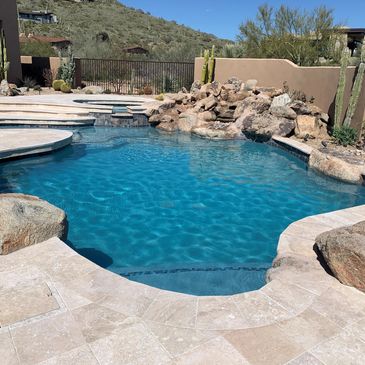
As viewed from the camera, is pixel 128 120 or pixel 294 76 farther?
pixel 294 76

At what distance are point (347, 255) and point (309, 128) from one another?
912cm

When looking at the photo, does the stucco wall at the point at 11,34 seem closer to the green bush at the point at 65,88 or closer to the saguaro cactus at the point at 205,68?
the green bush at the point at 65,88

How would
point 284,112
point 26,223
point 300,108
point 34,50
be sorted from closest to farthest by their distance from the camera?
point 26,223
point 284,112
point 300,108
point 34,50

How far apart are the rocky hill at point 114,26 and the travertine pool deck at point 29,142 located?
32804 millimetres

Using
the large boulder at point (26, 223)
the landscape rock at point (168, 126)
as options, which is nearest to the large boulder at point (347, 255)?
the large boulder at point (26, 223)

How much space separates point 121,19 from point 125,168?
5040cm

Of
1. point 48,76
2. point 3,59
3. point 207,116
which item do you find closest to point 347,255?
point 207,116

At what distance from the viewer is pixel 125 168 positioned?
9.30 m

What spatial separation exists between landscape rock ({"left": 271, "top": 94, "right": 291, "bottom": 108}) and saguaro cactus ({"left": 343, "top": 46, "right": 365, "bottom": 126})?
2600 millimetres

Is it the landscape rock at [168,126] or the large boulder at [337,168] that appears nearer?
the large boulder at [337,168]

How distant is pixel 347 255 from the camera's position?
3732mm

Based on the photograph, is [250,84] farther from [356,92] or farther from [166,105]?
[356,92]

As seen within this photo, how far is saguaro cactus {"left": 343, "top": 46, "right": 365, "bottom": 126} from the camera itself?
11203 millimetres

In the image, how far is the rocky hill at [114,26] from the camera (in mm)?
45781
